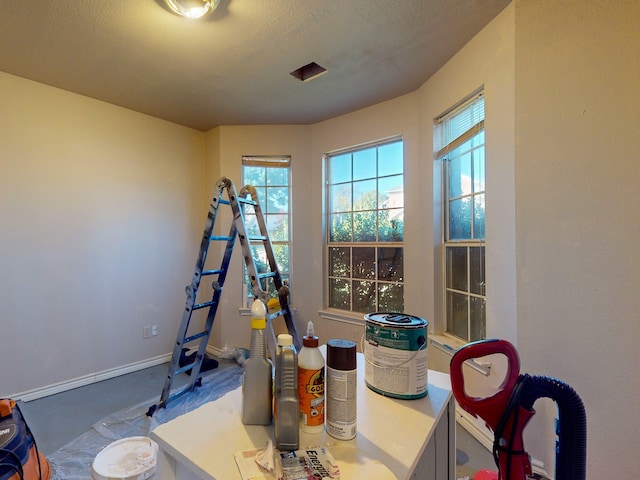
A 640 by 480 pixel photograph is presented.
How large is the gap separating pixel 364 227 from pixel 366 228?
25mm

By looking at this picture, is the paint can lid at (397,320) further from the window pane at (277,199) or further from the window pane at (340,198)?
the window pane at (277,199)

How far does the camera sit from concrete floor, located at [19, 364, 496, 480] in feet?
5.71

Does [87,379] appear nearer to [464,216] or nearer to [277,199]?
[277,199]

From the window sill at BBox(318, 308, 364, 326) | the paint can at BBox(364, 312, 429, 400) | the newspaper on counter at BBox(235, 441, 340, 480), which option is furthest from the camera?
the window sill at BBox(318, 308, 364, 326)

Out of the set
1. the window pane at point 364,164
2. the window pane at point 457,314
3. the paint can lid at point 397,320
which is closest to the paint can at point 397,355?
the paint can lid at point 397,320

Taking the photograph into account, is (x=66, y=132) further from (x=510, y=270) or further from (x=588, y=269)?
(x=588, y=269)

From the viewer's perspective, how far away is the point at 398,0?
1611 millimetres

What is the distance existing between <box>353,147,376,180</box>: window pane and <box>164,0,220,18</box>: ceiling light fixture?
1.72m

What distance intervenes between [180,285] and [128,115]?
1.77 meters

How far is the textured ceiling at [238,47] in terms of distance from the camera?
1.67 meters

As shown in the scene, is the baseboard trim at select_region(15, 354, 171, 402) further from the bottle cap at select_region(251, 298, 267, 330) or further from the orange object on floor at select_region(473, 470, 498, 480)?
the orange object on floor at select_region(473, 470, 498, 480)

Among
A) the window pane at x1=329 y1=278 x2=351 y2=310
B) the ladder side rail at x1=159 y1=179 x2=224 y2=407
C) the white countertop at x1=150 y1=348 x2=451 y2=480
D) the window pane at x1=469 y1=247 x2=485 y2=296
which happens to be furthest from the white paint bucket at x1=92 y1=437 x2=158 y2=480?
the window pane at x1=469 y1=247 x2=485 y2=296

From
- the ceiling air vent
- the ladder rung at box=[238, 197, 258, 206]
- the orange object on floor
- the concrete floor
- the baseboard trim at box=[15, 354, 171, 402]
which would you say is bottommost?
the concrete floor

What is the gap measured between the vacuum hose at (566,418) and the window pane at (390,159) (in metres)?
2.28
